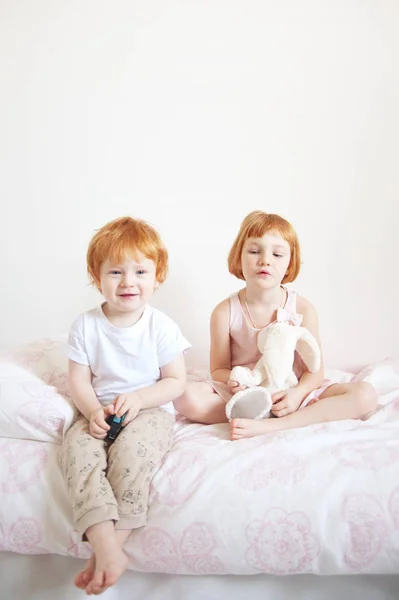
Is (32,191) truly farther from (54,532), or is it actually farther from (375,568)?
(375,568)

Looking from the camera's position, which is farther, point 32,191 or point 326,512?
point 32,191

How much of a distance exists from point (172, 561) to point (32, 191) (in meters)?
1.35

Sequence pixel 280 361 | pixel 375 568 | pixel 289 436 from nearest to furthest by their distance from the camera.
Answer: pixel 375 568 < pixel 289 436 < pixel 280 361

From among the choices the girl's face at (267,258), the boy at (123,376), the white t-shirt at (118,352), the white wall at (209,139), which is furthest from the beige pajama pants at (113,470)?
the white wall at (209,139)

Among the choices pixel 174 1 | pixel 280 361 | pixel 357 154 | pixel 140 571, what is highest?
pixel 174 1

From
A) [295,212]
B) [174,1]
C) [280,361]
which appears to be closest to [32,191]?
[174,1]

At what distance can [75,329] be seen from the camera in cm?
120

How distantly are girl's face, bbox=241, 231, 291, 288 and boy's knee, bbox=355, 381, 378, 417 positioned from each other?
1.11 ft

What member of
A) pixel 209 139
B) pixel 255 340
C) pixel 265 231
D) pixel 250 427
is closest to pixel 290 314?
pixel 255 340

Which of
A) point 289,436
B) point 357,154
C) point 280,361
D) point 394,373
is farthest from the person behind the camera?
point 357,154

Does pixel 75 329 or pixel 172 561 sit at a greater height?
pixel 75 329

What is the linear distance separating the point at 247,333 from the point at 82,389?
0.48 metres

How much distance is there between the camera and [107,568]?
2.80ft

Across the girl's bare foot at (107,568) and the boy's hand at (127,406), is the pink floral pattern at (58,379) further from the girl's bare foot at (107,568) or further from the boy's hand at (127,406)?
the girl's bare foot at (107,568)
